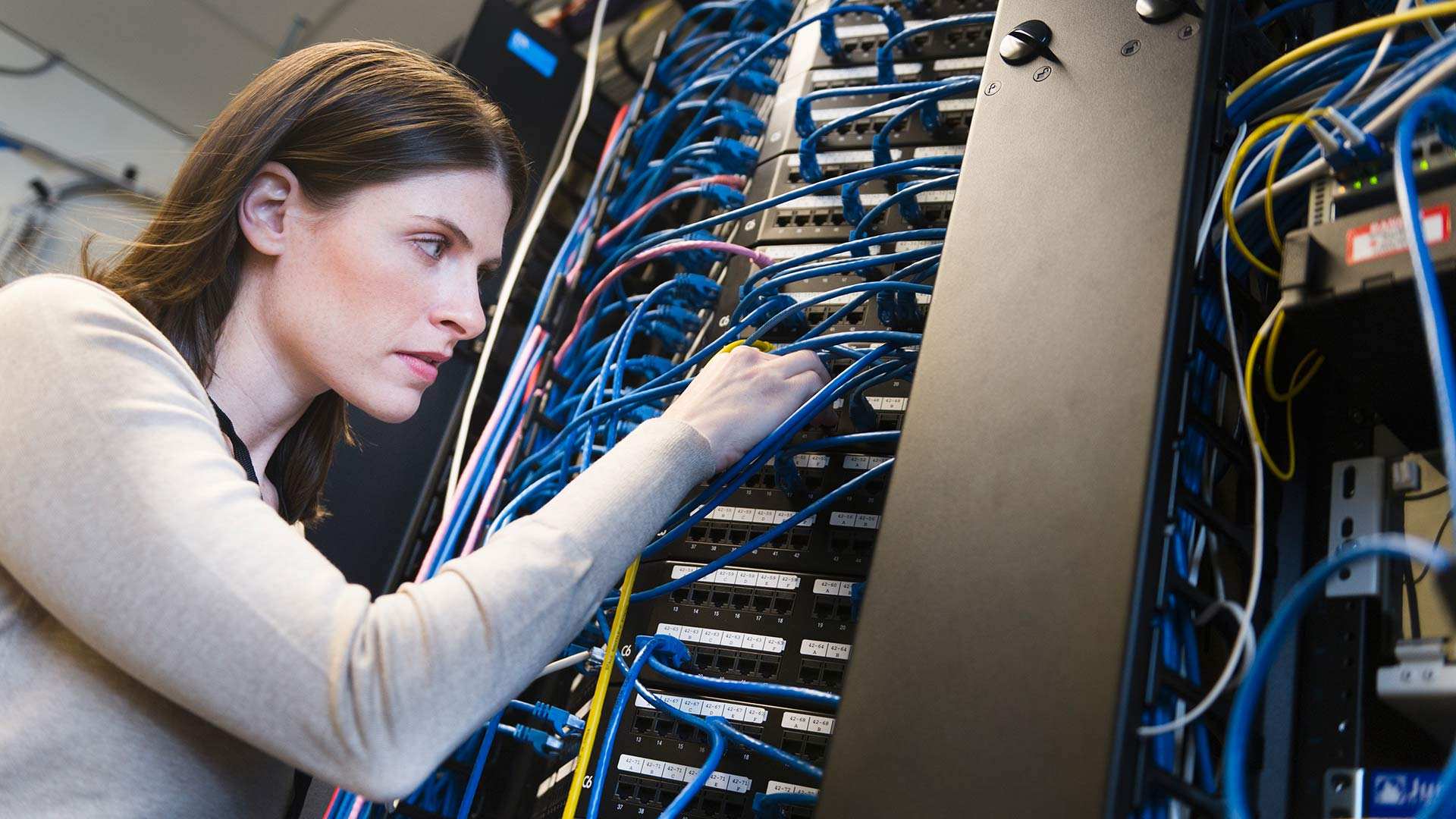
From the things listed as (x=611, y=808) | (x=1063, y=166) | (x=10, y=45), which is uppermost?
(x=10, y=45)

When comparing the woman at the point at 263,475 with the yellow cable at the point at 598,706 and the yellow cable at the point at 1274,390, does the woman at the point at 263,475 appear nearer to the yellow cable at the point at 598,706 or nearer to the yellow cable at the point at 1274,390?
the yellow cable at the point at 598,706

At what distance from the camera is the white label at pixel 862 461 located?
82 centimetres

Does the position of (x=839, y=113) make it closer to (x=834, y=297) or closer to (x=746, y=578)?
(x=834, y=297)

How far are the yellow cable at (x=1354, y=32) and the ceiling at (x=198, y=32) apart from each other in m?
2.54

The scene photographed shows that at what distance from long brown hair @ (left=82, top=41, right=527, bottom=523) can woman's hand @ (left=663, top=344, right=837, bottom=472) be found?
319 mm

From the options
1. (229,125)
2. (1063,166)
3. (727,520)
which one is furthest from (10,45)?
(1063,166)


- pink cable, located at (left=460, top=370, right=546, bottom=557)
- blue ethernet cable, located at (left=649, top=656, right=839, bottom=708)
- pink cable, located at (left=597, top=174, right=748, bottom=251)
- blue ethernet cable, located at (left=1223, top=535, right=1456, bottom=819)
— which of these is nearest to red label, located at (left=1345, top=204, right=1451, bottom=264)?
blue ethernet cable, located at (left=1223, top=535, right=1456, bottom=819)

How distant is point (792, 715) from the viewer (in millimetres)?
764

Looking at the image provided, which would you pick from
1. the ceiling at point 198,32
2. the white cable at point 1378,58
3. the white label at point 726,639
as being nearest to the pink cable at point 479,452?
the white label at point 726,639

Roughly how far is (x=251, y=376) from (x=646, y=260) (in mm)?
382

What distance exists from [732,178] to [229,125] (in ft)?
1.55

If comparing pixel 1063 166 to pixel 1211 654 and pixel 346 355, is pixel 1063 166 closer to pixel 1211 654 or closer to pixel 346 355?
pixel 1211 654

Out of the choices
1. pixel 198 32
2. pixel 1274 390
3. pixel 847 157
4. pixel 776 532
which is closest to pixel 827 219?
pixel 847 157

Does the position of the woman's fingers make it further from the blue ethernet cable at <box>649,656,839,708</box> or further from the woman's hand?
the blue ethernet cable at <box>649,656,839,708</box>
